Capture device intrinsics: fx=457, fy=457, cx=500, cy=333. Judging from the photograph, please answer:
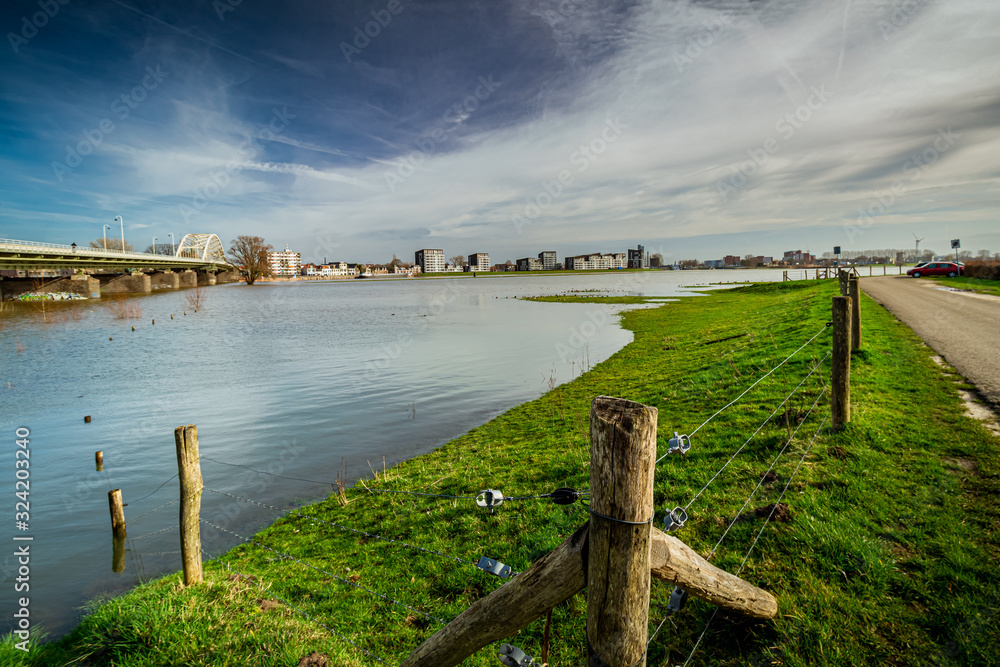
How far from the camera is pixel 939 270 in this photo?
174 ft

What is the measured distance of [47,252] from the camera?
2832 inches

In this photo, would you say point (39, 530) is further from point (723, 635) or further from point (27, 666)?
point (723, 635)

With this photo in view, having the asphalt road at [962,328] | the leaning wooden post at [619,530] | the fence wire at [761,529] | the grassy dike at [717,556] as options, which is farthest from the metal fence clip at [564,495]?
the asphalt road at [962,328]

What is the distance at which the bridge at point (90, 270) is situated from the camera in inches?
2800

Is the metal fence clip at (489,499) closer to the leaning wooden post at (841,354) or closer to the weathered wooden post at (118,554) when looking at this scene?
the leaning wooden post at (841,354)

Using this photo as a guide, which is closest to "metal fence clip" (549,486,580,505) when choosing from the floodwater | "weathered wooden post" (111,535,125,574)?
the floodwater


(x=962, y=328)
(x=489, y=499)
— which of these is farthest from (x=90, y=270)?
(x=962, y=328)

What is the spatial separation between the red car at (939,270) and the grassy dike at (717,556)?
56.7 m

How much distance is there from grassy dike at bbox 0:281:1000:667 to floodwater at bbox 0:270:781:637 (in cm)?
262

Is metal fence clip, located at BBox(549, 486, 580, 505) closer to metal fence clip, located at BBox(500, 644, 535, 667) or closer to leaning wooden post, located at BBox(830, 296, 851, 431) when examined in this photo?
metal fence clip, located at BBox(500, 644, 535, 667)

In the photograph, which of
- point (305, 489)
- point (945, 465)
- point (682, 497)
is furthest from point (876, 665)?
point (305, 489)

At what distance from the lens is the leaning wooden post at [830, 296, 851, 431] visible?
7941 millimetres

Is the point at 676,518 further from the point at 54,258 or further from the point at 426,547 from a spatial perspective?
the point at 54,258

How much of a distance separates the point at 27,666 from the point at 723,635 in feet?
26.9
